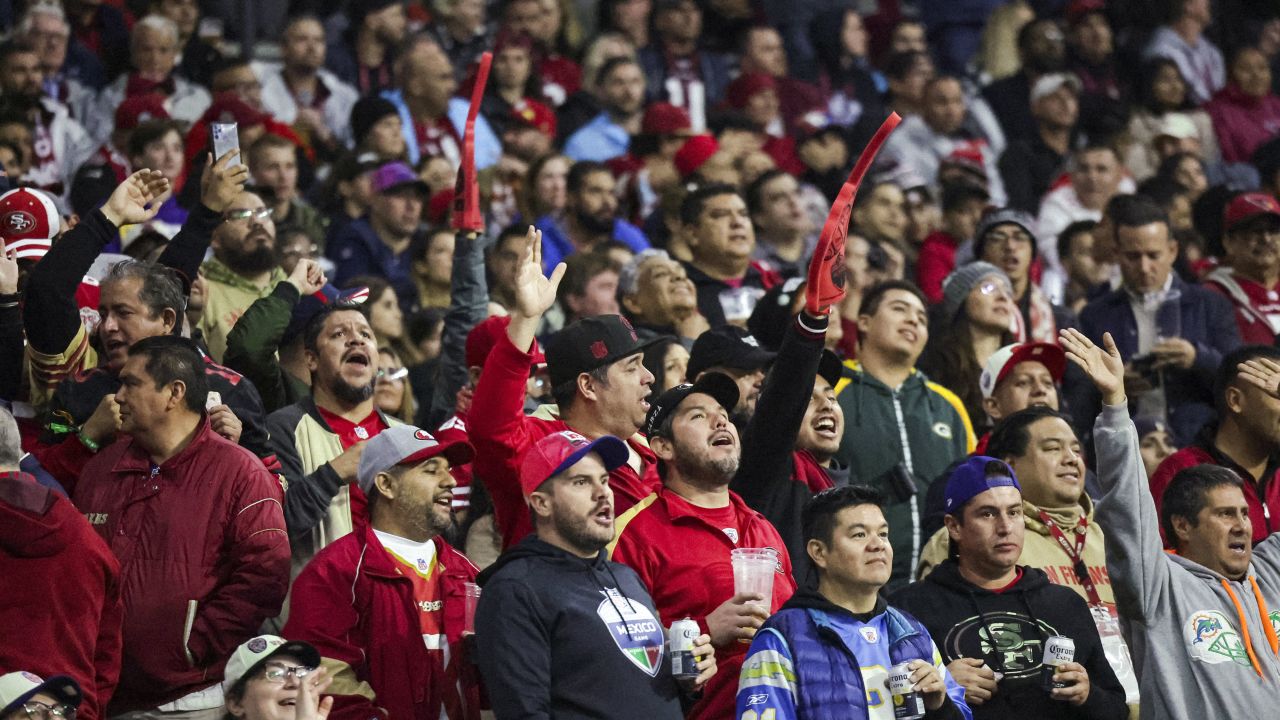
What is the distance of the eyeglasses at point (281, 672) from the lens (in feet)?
19.5

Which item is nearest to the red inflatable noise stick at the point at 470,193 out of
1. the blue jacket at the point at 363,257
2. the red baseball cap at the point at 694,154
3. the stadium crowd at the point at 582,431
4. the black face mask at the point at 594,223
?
the stadium crowd at the point at 582,431

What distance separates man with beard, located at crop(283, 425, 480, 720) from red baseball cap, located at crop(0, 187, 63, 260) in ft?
6.81

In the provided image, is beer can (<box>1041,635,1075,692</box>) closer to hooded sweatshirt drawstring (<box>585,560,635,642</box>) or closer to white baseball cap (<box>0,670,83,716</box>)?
hooded sweatshirt drawstring (<box>585,560,635,642</box>)

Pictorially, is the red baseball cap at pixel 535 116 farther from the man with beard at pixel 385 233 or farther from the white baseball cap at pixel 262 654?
the white baseball cap at pixel 262 654

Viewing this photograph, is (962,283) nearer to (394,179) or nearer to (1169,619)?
(1169,619)

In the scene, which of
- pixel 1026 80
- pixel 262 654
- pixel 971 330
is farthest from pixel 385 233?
pixel 1026 80

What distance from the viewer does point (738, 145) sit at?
12.7m

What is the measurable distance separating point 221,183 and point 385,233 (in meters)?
3.17

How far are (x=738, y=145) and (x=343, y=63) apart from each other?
3068 mm

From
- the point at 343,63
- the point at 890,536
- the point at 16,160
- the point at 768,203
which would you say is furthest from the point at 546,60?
the point at 890,536

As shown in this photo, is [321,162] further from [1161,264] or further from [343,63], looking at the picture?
[1161,264]

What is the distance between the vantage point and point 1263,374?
7.86 m

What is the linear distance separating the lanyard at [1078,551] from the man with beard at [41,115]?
642cm

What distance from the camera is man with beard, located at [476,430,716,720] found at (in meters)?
5.65
